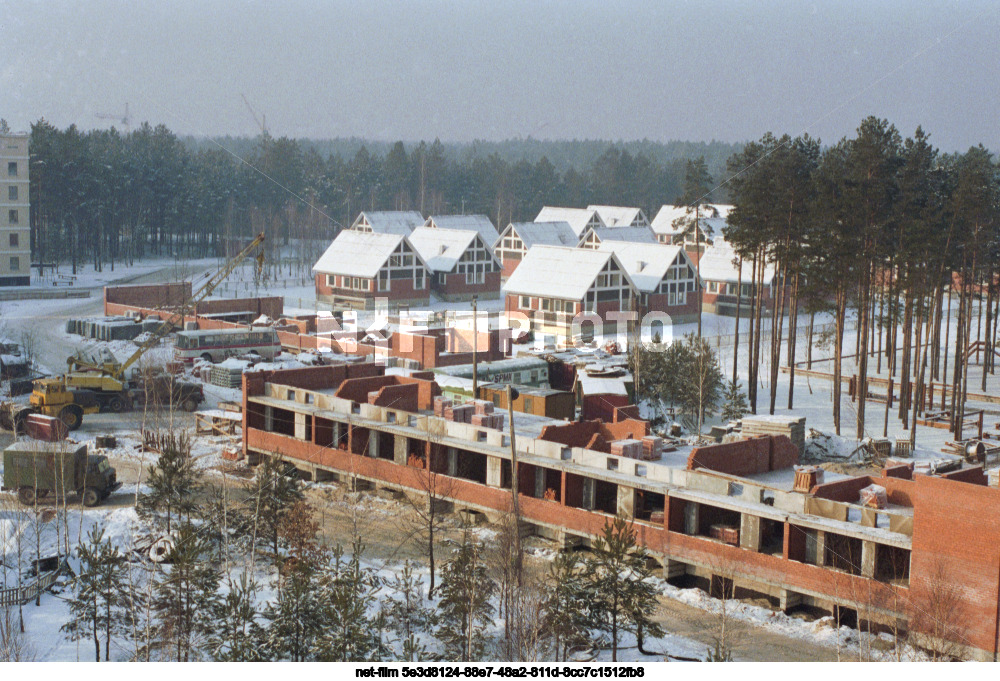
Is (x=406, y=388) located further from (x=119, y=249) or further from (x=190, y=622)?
(x=119, y=249)

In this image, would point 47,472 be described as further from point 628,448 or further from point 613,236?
point 613,236

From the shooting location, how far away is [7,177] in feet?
164

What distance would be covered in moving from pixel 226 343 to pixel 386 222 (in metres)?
22.8

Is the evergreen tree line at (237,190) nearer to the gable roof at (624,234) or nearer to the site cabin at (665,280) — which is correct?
the gable roof at (624,234)

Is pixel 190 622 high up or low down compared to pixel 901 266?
down

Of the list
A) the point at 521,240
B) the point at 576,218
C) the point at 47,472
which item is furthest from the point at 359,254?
the point at 47,472

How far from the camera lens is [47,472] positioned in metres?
20.9

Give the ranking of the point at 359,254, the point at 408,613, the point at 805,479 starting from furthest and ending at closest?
the point at 359,254
the point at 805,479
the point at 408,613

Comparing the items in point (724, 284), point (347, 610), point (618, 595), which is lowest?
point (618, 595)

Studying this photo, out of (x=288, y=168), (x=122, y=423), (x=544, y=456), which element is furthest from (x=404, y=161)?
(x=544, y=456)

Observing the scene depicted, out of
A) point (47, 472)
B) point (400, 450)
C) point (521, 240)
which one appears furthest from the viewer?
point (521, 240)

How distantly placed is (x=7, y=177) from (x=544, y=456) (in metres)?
36.7

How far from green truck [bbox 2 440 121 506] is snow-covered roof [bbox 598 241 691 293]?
2358cm
